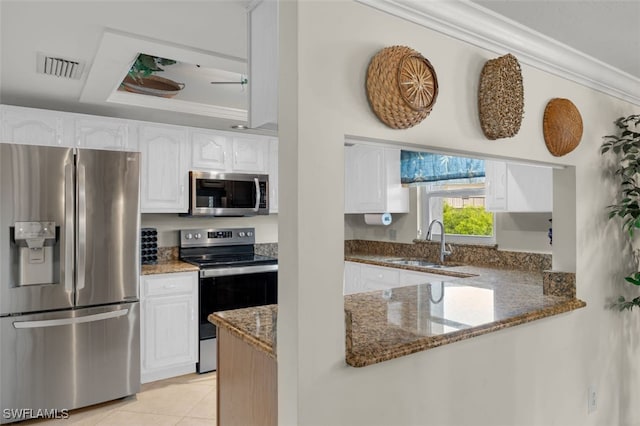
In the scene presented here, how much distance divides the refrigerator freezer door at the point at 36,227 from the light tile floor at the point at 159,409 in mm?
798

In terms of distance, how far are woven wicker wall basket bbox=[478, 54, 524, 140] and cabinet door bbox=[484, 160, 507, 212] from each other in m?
1.49

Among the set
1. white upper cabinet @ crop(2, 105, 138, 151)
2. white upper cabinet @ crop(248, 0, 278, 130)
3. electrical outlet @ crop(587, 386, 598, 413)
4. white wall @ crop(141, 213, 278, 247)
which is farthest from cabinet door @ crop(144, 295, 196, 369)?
electrical outlet @ crop(587, 386, 598, 413)

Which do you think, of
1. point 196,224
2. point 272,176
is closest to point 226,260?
point 196,224

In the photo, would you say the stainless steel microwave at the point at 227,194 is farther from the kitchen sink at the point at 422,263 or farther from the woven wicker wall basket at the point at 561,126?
the woven wicker wall basket at the point at 561,126

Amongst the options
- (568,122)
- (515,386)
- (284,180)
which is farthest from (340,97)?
(515,386)

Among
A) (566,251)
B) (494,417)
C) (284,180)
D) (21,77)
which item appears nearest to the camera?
(284,180)

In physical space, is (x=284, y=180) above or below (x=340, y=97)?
below

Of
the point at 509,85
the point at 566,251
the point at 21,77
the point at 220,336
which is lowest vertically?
the point at 220,336

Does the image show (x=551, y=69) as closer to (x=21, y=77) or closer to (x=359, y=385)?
(x=359, y=385)

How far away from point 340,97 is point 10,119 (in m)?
2.81

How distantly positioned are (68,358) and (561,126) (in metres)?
3.32

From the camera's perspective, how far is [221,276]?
3.64 m

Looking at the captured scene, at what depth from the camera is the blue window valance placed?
374 cm

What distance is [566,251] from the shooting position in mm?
2258
